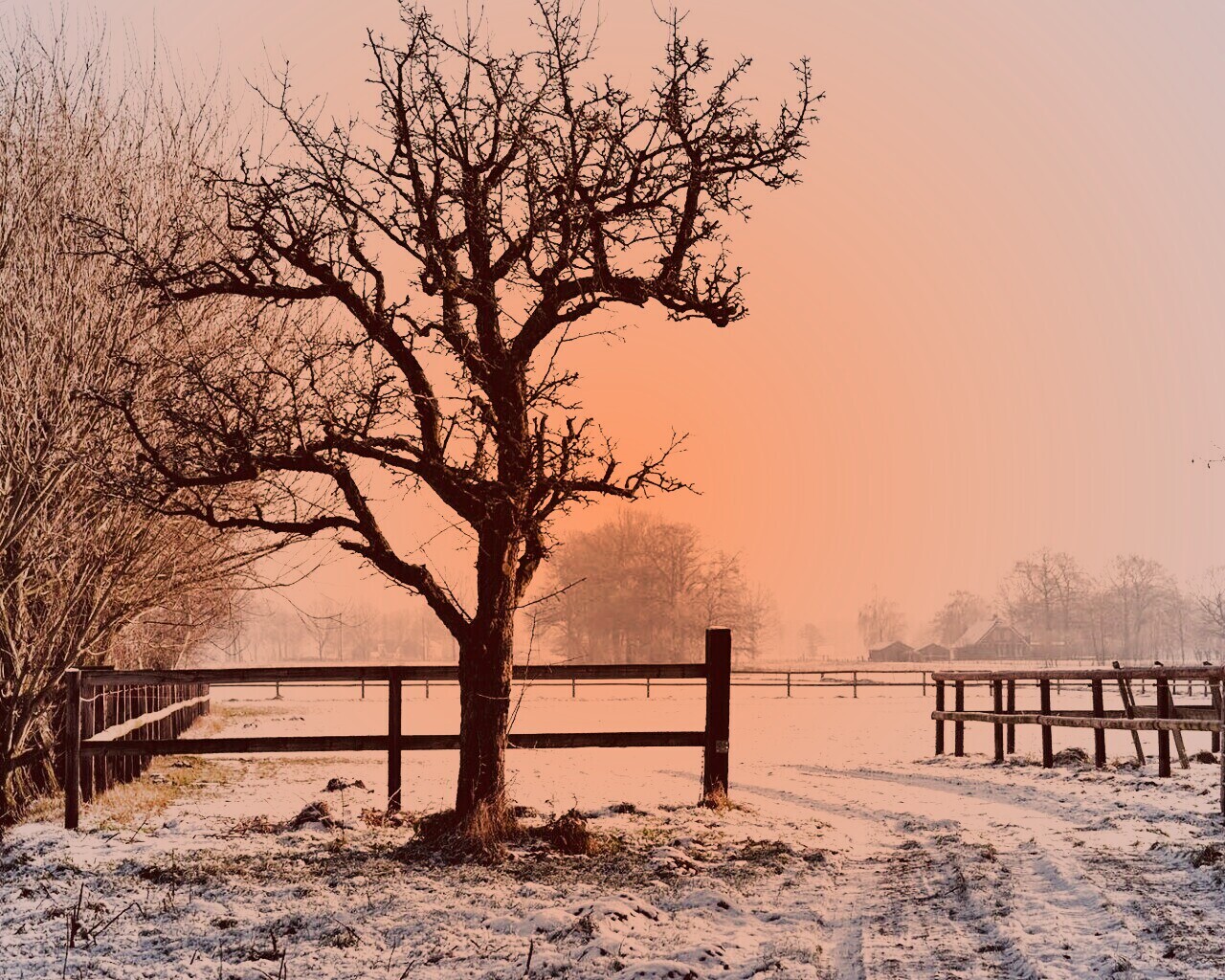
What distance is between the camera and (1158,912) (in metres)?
7.13

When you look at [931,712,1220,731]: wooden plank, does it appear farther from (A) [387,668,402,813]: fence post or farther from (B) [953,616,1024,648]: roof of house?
(B) [953,616,1024,648]: roof of house

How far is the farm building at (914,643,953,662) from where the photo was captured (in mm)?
136875

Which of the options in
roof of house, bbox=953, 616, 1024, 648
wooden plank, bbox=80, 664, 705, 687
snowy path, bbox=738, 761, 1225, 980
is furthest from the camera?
roof of house, bbox=953, 616, 1024, 648

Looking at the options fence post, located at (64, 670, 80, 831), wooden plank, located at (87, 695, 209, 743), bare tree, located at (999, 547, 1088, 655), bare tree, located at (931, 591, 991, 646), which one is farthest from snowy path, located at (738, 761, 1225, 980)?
bare tree, located at (931, 591, 991, 646)

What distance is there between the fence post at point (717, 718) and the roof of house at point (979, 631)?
4942 inches

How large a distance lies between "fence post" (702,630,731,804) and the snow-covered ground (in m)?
0.31

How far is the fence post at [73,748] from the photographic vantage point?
432 inches

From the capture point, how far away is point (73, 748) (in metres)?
11.1

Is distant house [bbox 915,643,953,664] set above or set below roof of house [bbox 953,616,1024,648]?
below

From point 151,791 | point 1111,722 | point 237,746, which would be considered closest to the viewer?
point 237,746

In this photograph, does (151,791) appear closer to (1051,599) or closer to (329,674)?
(329,674)

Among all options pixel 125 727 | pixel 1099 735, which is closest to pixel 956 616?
pixel 1099 735

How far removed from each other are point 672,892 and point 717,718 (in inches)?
132

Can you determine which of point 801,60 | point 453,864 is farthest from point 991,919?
point 801,60
